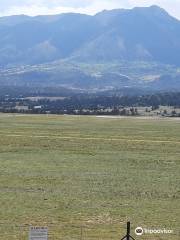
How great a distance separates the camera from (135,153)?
6500 cm

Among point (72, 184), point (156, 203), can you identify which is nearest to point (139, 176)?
point (72, 184)

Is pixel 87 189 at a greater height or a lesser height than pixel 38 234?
lesser

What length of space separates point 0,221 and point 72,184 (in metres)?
13.0

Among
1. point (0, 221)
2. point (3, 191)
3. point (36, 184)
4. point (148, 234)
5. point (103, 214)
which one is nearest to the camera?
point (148, 234)

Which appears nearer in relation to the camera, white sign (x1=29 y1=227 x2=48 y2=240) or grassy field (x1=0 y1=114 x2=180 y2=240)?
white sign (x1=29 y1=227 x2=48 y2=240)

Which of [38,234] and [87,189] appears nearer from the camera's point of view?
[38,234]

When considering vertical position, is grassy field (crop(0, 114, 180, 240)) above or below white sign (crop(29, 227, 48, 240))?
below

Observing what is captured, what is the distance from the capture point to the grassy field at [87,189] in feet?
97.2

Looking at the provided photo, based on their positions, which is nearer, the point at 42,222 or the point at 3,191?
the point at 42,222

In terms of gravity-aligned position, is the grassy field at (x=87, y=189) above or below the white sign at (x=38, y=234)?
below

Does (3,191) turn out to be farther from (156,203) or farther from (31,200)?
(156,203)

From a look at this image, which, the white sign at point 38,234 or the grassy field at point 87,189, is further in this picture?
the grassy field at point 87,189

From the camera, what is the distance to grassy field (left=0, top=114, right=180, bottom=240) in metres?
29.6

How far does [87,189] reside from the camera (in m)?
40.3
